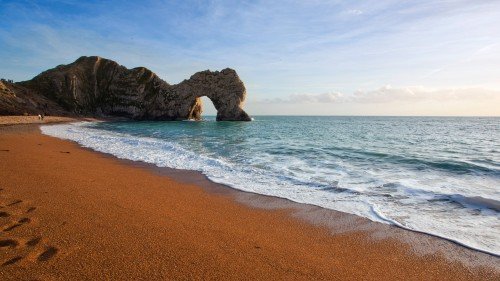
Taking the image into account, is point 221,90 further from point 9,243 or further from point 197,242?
point 9,243

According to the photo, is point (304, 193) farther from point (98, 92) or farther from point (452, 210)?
point (98, 92)

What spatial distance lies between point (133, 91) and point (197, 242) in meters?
96.1

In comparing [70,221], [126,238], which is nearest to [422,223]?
[126,238]

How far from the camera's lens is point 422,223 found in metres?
6.44

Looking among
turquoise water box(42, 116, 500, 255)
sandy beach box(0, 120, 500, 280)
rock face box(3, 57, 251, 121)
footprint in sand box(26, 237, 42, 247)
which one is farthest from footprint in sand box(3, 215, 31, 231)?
rock face box(3, 57, 251, 121)

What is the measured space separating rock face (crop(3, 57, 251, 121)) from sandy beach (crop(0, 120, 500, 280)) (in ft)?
258

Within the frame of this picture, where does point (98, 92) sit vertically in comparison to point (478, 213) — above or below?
above

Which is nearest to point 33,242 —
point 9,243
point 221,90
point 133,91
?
point 9,243

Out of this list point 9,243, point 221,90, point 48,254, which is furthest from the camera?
point 221,90

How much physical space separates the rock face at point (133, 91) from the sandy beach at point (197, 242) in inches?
3099

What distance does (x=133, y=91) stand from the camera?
93.2m

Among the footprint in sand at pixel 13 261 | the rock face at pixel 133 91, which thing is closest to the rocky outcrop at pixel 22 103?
the rock face at pixel 133 91

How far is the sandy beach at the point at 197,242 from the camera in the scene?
4023mm

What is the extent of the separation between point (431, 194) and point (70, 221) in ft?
30.2
